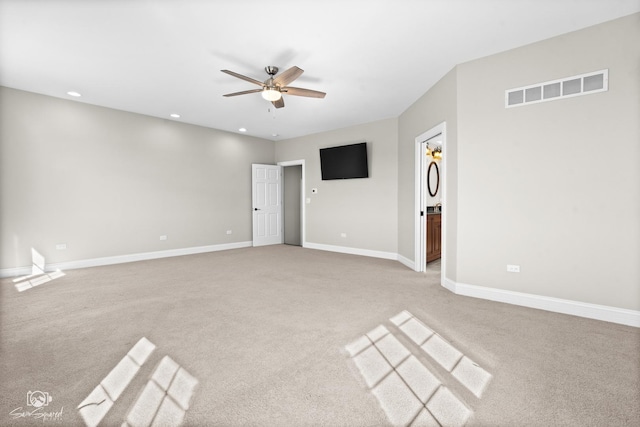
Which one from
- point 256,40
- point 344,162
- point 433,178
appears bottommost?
point 433,178

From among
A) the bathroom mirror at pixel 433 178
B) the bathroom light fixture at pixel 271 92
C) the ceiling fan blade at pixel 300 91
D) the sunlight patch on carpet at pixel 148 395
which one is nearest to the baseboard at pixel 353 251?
the bathroom mirror at pixel 433 178

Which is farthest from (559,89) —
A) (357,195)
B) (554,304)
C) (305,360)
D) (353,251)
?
(353,251)

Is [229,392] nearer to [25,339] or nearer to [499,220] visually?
[25,339]

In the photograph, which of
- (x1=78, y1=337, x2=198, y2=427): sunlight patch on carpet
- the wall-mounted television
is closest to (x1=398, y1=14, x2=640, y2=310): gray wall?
the wall-mounted television

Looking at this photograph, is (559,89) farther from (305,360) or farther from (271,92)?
(305,360)

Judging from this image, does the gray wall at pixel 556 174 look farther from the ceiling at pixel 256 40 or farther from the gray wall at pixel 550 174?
the ceiling at pixel 256 40

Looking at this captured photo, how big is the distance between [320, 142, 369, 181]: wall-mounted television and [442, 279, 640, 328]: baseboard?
314 centimetres

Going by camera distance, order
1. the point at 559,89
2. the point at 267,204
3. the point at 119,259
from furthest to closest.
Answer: the point at 267,204
the point at 119,259
the point at 559,89

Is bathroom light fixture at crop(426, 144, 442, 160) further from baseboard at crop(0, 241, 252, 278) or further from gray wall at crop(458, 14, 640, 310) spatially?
baseboard at crop(0, 241, 252, 278)

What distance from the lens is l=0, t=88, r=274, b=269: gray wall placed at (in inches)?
165

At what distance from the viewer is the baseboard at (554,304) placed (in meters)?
2.56

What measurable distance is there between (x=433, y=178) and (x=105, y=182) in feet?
21.7

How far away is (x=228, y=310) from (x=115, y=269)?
3.08 m

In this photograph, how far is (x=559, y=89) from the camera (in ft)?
9.28
